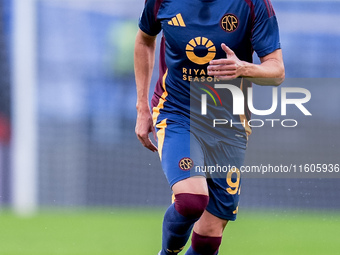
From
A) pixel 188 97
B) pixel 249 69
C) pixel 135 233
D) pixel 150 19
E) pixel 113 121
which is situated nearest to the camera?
pixel 249 69

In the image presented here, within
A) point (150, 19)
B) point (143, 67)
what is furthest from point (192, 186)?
point (150, 19)

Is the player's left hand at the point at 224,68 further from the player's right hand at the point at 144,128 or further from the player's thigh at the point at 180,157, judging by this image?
the player's right hand at the point at 144,128

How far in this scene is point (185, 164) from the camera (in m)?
3.73

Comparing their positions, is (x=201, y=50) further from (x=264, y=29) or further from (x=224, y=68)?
(x=224, y=68)

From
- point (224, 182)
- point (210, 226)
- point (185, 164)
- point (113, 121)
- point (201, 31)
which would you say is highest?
point (201, 31)

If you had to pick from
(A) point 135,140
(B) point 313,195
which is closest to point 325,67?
(B) point 313,195

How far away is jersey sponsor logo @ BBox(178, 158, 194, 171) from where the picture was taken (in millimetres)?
3730

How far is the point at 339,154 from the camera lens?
10.2m

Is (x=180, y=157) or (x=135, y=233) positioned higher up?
(x=180, y=157)

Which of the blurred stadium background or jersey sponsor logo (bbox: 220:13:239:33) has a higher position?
jersey sponsor logo (bbox: 220:13:239:33)

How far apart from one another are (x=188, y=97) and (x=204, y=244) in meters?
0.93

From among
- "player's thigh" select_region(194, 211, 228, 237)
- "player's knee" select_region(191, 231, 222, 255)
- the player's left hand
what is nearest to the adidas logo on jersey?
the player's left hand

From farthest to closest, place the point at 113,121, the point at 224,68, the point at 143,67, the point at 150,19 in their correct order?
the point at 113,121
the point at 143,67
the point at 150,19
the point at 224,68

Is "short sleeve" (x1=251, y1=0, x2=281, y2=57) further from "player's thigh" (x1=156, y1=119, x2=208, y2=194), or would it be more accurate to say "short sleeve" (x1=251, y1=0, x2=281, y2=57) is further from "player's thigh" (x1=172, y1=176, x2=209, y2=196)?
"player's thigh" (x1=172, y1=176, x2=209, y2=196)
